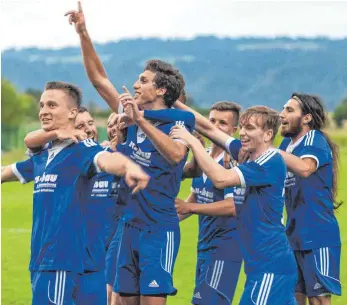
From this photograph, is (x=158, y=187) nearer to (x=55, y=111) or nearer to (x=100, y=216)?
(x=100, y=216)

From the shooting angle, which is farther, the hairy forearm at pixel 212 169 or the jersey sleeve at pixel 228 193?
the jersey sleeve at pixel 228 193

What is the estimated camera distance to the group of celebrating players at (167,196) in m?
7.02

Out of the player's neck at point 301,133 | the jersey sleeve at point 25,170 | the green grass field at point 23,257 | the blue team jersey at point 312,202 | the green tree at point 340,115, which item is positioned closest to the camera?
the jersey sleeve at point 25,170

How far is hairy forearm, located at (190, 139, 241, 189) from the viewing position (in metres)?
7.11

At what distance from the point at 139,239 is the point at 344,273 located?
9128 mm

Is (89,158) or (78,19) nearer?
(89,158)

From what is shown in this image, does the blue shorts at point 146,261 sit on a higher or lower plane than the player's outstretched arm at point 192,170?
lower

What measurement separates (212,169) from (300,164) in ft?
4.45

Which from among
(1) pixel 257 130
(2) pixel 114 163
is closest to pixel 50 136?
(2) pixel 114 163

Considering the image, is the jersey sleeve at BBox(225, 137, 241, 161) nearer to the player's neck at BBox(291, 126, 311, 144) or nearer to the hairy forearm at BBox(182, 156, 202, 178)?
the hairy forearm at BBox(182, 156, 202, 178)

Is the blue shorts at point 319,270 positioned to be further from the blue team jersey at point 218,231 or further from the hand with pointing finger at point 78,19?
the hand with pointing finger at point 78,19

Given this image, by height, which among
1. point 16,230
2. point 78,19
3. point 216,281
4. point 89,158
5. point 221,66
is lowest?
point 16,230

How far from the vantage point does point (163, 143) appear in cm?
736

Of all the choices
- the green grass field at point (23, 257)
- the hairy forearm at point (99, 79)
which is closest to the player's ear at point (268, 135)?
the hairy forearm at point (99, 79)
